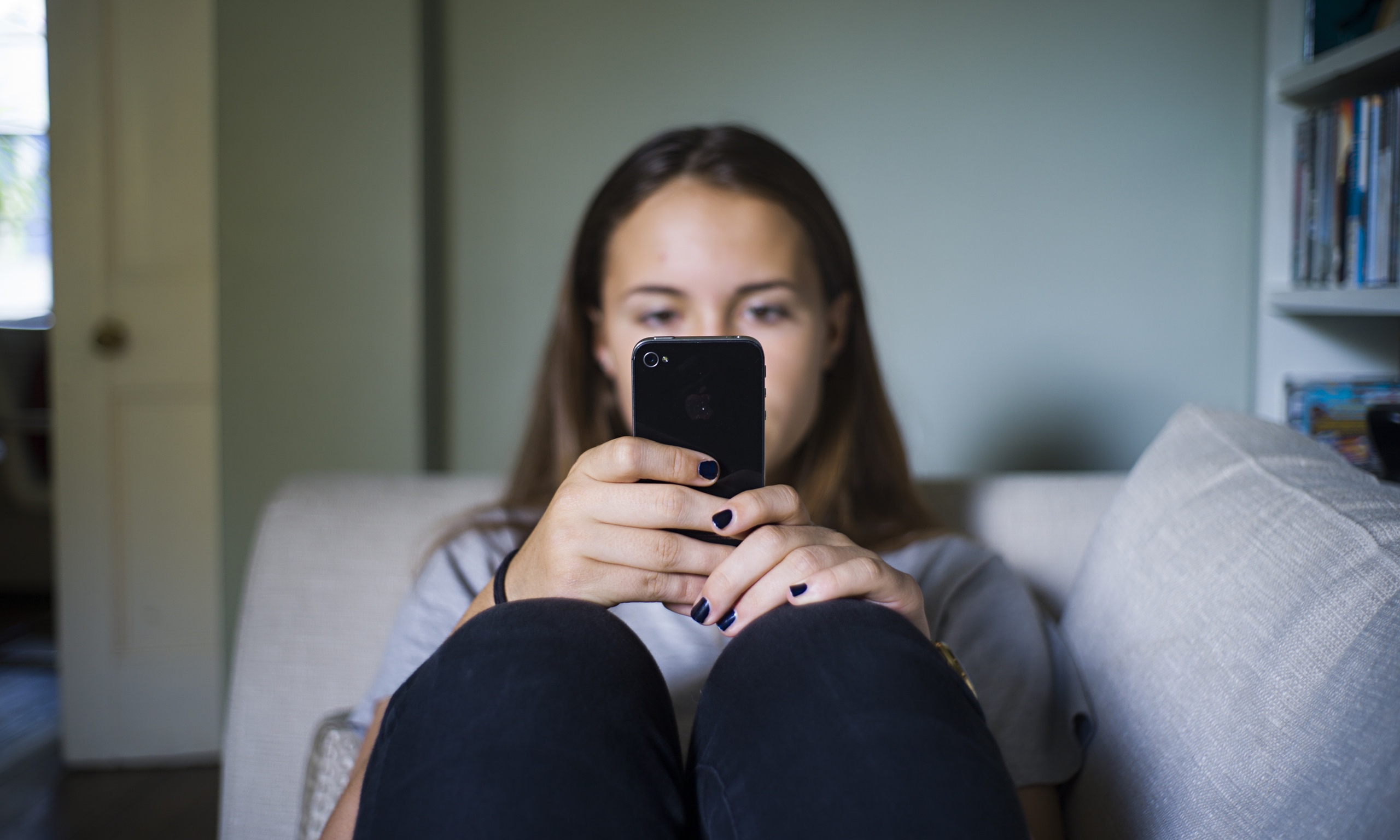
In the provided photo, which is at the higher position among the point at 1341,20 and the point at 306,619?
the point at 1341,20

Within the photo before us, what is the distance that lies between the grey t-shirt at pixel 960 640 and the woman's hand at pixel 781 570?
0.72 feet

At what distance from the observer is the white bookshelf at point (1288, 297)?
1.58 m

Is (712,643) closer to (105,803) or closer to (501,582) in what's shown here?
(501,582)

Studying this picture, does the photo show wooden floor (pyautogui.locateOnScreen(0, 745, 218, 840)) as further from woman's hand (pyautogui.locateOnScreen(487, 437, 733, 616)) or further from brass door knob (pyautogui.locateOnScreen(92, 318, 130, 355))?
woman's hand (pyautogui.locateOnScreen(487, 437, 733, 616))

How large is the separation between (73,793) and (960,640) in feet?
6.49

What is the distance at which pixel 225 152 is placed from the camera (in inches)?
69.4

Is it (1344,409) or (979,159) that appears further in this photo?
(979,159)

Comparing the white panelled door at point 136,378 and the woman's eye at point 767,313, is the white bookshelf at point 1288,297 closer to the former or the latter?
the woman's eye at point 767,313

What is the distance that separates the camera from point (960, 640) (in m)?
0.89

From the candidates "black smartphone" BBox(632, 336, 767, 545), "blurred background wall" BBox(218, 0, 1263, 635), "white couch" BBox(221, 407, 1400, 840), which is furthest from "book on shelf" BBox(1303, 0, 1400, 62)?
"black smartphone" BBox(632, 336, 767, 545)

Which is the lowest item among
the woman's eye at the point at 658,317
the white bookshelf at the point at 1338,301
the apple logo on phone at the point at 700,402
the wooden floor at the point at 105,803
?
the wooden floor at the point at 105,803

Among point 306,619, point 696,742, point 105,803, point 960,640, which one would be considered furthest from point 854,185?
point 105,803

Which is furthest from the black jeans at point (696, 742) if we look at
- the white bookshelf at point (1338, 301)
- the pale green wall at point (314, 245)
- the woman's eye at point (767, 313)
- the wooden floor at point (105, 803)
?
the wooden floor at point (105, 803)

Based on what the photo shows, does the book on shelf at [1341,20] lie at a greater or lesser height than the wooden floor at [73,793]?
greater
